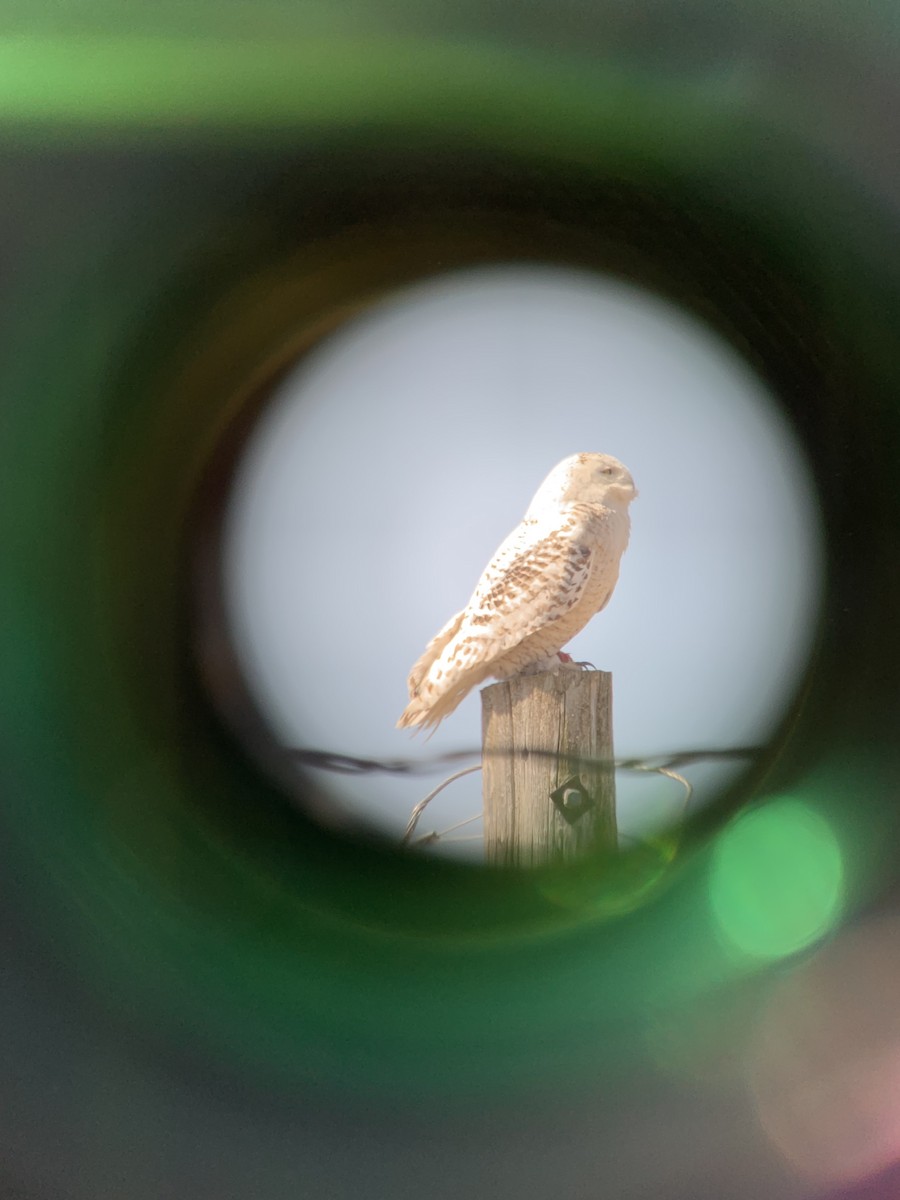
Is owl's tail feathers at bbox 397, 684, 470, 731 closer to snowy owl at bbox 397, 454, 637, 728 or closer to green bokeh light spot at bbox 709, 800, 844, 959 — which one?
snowy owl at bbox 397, 454, 637, 728

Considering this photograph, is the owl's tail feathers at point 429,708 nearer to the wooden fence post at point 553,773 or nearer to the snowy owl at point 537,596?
the snowy owl at point 537,596

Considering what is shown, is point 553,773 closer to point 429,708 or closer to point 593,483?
point 429,708

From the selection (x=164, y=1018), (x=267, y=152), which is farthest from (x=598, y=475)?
(x=164, y=1018)

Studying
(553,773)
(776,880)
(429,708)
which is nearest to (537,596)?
(429,708)

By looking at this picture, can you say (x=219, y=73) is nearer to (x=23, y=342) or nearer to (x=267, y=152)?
(x=267, y=152)

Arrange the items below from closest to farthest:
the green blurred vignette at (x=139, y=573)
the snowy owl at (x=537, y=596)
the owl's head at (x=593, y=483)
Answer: the green blurred vignette at (x=139, y=573) → the snowy owl at (x=537, y=596) → the owl's head at (x=593, y=483)

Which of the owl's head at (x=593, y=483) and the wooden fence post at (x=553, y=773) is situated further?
the owl's head at (x=593, y=483)

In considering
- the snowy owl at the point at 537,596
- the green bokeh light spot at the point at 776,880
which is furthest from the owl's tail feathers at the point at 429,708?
the green bokeh light spot at the point at 776,880

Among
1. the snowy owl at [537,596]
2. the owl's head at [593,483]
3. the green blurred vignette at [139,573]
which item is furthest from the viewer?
the owl's head at [593,483]
